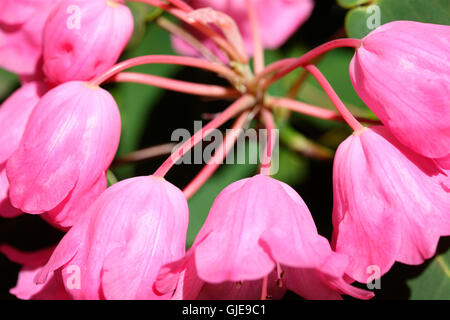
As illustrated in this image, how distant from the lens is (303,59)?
0.82 metres

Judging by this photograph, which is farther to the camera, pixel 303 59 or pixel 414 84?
pixel 303 59

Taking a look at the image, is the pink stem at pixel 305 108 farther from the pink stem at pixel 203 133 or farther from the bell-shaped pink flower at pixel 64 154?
the bell-shaped pink flower at pixel 64 154

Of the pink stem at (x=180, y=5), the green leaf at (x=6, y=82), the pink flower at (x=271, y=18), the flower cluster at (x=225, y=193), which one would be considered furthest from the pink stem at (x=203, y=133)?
the green leaf at (x=6, y=82)

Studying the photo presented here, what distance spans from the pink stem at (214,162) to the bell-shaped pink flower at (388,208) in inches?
9.1

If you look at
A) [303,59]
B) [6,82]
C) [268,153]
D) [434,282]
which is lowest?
[434,282]

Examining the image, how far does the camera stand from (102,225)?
0.71 metres

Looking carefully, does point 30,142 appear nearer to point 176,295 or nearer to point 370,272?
point 176,295

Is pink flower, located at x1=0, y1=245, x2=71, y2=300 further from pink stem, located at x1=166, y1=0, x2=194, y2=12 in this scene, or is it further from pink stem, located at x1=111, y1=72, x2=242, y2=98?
pink stem, located at x1=166, y1=0, x2=194, y2=12

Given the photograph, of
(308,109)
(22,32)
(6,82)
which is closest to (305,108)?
(308,109)

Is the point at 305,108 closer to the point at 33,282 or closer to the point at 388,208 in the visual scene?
the point at 388,208

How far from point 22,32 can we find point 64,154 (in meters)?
0.35

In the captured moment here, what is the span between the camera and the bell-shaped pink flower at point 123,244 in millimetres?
679

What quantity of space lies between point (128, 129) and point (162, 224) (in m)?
0.68

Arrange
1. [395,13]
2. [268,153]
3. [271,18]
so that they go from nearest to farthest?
[268,153], [395,13], [271,18]
